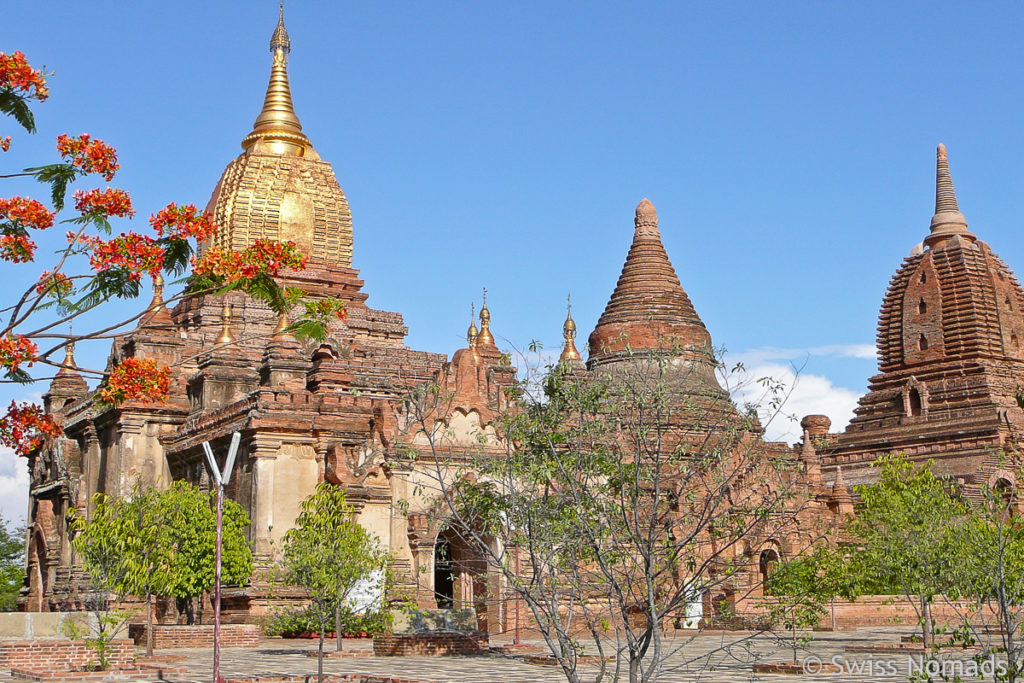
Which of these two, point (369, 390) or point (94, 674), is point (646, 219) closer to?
point (369, 390)

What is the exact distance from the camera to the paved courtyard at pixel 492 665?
19.6 meters

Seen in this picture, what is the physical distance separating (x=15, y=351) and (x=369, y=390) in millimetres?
18067

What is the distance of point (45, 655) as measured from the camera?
20391 millimetres

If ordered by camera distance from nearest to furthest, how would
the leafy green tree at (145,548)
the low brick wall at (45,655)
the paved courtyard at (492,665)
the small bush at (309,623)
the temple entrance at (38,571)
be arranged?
the paved courtyard at (492,665) → the low brick wall at (45,655) → the leafy green tree at (145,548) → the small bush at (309,623) → the temple entrance at (38,571)

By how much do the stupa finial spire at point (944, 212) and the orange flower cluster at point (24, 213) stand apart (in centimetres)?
4870

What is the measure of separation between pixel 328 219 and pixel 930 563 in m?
26.9

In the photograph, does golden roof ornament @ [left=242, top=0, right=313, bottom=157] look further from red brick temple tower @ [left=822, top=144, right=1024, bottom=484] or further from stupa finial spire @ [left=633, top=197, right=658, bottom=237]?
red brick temple tower @ [left=822, top=144, right=1024, bottom=484]

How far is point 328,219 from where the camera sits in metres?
44.1

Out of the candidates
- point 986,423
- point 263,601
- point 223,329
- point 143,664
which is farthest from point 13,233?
point 986,423

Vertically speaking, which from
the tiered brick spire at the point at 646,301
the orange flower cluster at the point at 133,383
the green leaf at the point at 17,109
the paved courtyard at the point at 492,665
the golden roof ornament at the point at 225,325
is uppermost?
the tiered brick spire at the point at 646,301

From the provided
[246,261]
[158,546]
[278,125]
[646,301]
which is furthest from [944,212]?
[246,261]

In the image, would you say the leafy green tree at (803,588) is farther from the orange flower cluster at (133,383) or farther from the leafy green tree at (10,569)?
the leafy green tree at (10,569)

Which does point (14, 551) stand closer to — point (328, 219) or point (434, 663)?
point (328, 219)

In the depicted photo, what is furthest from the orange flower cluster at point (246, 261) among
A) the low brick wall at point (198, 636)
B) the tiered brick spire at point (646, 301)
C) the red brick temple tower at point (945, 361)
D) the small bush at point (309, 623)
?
the red brick temple tower at point (945, 361)
